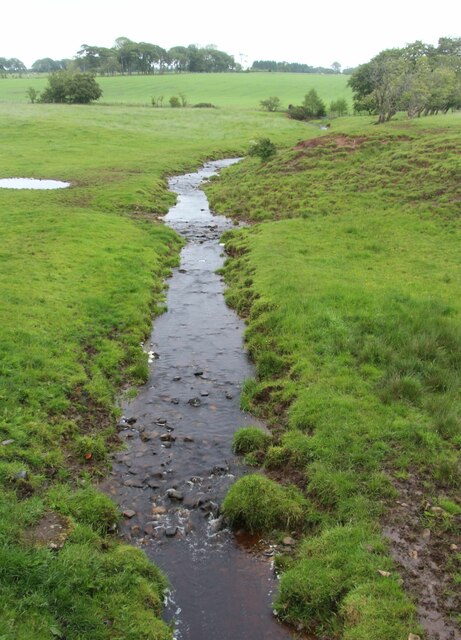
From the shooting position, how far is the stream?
979 cm

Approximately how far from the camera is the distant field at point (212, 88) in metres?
145

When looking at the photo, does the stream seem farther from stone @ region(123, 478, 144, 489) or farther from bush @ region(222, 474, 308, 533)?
bush @ region(222, 474, 308, 533)

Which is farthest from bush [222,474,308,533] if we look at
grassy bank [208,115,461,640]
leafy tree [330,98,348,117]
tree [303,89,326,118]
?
leafy tree [330,98,348,117]

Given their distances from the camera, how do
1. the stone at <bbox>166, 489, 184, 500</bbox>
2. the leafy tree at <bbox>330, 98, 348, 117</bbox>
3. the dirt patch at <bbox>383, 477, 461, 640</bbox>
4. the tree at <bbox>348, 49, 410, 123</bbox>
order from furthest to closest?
the leafy tree at <bbox>330, 98, 348, 117</bbox>
the tree at <bbox>348, 49, 410, 123</bbox>
the stone at <bbox>166, 489, 184, 500</bbox>
the dirt patch at <bbox>383, 477, 461, 640</bbox>

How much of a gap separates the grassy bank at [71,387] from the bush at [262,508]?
7.74 ft

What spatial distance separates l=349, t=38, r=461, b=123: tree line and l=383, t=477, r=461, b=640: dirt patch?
7323 centimetres

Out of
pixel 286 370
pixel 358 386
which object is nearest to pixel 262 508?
pixel 358 386

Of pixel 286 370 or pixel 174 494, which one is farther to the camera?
pixel 286 370

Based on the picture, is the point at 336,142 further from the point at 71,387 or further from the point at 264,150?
the point at 71,387

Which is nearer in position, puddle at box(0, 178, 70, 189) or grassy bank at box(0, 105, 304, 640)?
grassy bank at box(0, 105, 304, 640)

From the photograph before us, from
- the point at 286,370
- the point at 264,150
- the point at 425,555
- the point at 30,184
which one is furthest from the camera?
the point at 264,150

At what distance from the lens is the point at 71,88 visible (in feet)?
376

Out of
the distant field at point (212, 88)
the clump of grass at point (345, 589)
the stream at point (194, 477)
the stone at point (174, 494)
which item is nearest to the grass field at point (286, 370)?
the clump of grass at point (345, 589)

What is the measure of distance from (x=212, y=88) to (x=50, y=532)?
177 m
